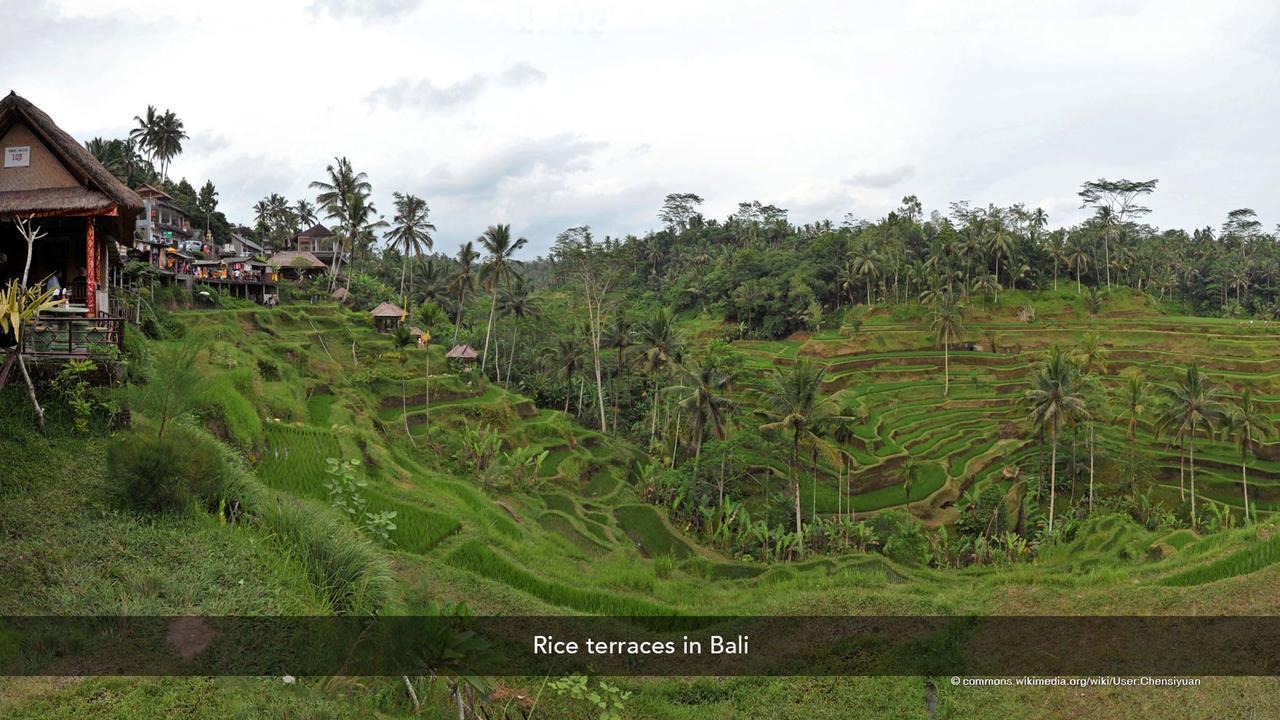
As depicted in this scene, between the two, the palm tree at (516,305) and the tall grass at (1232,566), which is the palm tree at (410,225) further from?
the tall grass at (1232,566)

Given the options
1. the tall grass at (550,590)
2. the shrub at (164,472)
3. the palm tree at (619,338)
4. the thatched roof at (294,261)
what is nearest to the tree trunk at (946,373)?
the palm tree at (619,338)

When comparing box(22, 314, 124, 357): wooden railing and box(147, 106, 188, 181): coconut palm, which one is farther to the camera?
box(147, 106, 188, 181): coconut palm

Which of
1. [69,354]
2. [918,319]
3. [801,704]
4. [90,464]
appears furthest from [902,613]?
[918,319]

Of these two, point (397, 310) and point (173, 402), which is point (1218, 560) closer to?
point (173, 402)

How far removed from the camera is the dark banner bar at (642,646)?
19.3ft

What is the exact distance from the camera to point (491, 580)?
41.2ft

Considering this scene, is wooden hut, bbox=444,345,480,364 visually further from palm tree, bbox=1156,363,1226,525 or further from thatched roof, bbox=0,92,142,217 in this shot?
palm tree, bbox=1156,363,1226,525

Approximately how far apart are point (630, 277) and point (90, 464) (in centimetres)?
7497

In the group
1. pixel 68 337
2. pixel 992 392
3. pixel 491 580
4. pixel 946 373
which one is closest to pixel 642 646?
pixel 491 580

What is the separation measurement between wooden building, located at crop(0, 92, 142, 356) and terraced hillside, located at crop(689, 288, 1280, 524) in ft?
77.5

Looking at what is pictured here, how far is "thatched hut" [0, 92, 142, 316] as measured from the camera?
11477 mm

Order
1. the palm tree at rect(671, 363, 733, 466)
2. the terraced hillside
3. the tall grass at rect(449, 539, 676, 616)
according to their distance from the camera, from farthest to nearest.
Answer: the terraced hillside < the palm tree at rect(671, 363, 733, 466) < the tall grass at rect(449, 539, 676, 616)

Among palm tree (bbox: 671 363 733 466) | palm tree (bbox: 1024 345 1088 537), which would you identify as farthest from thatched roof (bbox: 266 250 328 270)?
palm tree (bbox: 1024 345 1088 537)

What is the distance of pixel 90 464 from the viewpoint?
8.78m
